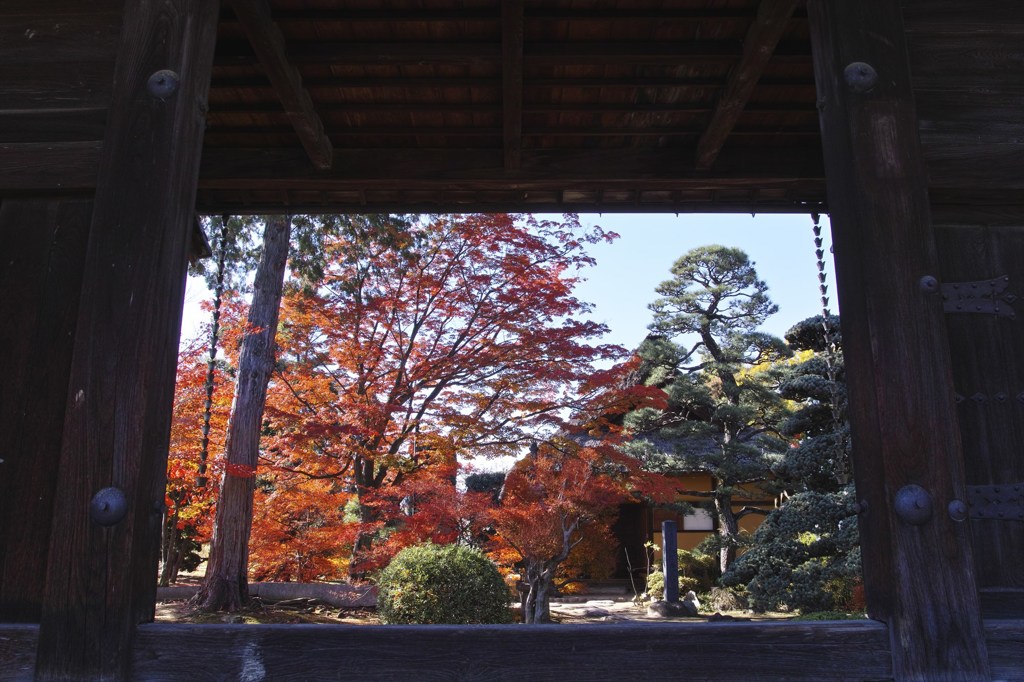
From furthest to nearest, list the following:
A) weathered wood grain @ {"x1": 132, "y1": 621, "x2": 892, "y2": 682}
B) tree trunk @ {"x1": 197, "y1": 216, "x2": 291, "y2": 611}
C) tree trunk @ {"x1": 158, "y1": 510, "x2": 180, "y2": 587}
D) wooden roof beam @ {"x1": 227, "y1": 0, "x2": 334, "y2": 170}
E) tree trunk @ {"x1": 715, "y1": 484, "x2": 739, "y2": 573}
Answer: tree trunk @ {"x1": 715, "y1": 484, "x2": 739, "y2": 573} < tree trunk @ {"x1": 158, "y1": 510, "x2": 180, "y2": 587} < tree trunk @ {"x1": 197, "y1": 216, "x2": 291, "y2": 611} < wooden roof beam @ {"x1": 227, "y1": 0, "x2": 334, "y2": 170} < weathered wood grain @ {"x1": 132, "y1": 621, "x2": 892, "y2": 682}

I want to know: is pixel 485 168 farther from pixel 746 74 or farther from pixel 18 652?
pixel 18 652

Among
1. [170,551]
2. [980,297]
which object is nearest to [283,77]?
[980,297]

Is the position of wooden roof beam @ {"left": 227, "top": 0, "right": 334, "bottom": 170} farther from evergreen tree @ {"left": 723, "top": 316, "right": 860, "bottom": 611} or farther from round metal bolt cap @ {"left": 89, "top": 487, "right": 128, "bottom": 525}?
evergreen tree @ {"left": 723, "top": 316, "right": 860, "bottom": 611}

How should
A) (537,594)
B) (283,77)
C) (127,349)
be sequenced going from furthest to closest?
(537,594) < (283,77) < (127,349)

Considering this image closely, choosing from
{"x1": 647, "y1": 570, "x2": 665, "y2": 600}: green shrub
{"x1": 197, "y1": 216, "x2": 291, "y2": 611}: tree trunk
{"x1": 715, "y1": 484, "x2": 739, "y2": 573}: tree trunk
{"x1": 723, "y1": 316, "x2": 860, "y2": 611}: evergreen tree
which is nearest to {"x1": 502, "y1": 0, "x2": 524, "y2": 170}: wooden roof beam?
{"x1": 723, "y1": 316, "x2": 860, "y2": 611}: evergreen tree

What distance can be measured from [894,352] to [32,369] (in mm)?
2141

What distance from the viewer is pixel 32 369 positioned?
180 centimetres

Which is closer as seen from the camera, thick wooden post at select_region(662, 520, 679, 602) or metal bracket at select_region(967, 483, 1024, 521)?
metal bracket at select_region(967, 483, 1024, 521)

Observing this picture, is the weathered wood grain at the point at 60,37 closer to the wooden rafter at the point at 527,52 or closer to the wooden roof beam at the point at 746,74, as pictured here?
the wooden rafter at the point at 527,52

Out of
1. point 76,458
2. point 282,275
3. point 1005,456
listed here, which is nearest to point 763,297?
point 282,275

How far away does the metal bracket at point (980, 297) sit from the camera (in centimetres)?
183

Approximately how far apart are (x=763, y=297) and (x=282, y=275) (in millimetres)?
10783

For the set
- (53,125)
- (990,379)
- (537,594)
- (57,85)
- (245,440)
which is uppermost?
(57,85)

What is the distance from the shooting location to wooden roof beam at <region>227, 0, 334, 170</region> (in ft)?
8.48
